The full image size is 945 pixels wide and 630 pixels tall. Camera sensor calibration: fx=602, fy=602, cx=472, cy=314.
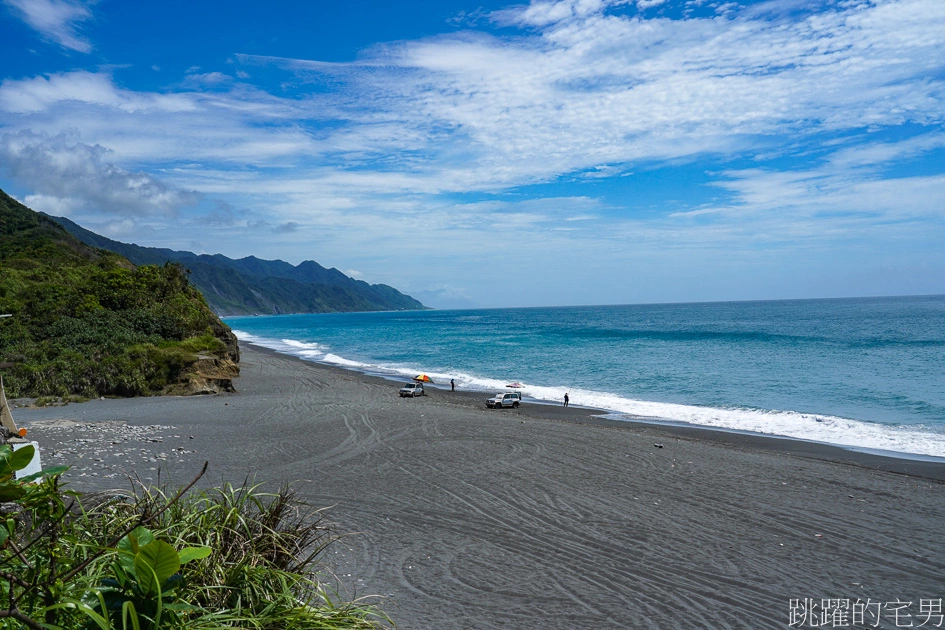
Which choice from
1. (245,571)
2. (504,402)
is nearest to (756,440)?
(504,402)

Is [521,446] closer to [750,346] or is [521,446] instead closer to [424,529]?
[424,529]

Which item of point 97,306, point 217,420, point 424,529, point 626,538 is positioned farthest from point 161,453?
point 97,306

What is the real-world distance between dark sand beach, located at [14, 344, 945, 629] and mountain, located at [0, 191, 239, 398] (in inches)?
165

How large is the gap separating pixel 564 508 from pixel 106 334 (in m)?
24.7

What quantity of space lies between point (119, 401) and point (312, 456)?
506 inches

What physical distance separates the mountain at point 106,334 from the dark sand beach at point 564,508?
4.19 meters

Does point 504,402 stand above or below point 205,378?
below

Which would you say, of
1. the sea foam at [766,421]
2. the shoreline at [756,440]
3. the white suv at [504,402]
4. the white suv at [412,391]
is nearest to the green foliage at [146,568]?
the shoreline at [756,440]

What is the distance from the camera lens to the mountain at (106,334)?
78.8ft

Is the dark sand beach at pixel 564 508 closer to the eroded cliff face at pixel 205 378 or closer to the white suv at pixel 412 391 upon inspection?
the eroded cliff face at pixel 205 378

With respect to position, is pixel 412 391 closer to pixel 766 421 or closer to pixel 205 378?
pixel 205 378

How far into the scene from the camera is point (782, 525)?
991 centimetres

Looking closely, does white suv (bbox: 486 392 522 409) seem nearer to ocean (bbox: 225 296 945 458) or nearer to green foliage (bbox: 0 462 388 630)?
ocean (bbox: 225 296 945 458)

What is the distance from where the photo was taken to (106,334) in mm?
27125
